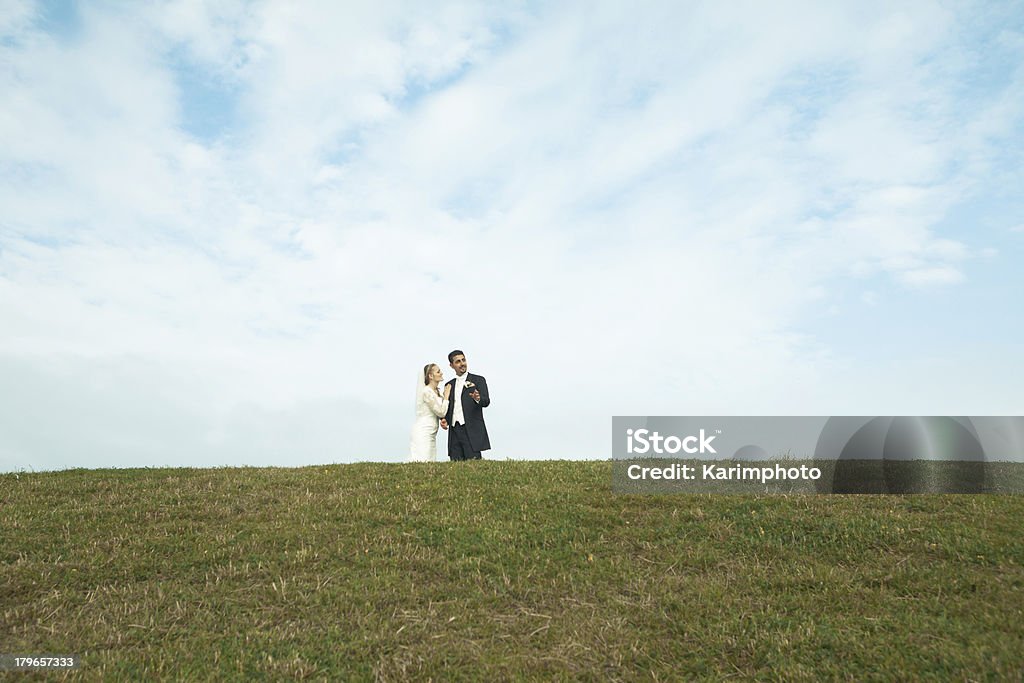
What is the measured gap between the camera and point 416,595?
430 inches

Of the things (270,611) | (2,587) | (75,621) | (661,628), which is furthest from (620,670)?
(2,587)

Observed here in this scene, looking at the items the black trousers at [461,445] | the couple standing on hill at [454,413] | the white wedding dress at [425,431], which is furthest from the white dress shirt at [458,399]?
the white wedding dress at [425,431]

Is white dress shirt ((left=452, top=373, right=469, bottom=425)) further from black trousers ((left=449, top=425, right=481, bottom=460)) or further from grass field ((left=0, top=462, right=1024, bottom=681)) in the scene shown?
grass field ((left=0, top=462, right=1024, bottom=681))

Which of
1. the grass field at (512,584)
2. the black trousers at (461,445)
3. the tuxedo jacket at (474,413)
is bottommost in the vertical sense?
the grass field at (512,584)

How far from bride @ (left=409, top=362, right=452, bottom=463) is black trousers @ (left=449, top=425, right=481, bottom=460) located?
539 millimetres

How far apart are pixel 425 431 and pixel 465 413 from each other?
1.22 m

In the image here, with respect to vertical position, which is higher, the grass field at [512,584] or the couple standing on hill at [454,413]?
the couple standing on hill at [454,413]

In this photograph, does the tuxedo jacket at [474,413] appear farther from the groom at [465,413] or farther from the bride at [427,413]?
the bride at [427,413]

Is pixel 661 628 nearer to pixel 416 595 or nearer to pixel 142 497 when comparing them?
pixel 416 595

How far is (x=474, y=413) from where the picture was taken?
2177 centimetres

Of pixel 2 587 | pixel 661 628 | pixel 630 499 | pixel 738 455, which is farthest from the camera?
pixel 738 455

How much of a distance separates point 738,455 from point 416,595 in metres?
11.1

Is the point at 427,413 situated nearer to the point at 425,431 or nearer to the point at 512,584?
the point at 425,431

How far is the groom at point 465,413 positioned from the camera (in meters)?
21.4
